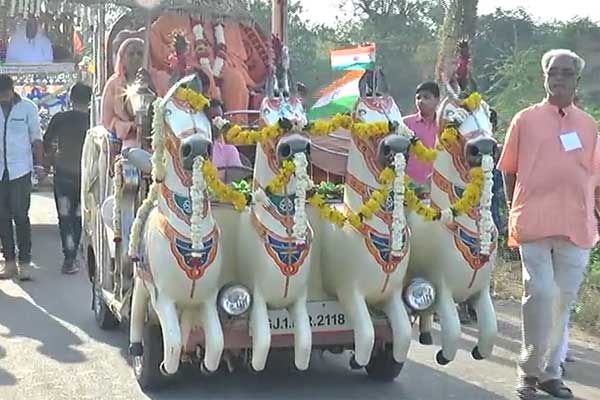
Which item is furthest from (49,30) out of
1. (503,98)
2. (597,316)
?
(597,316)

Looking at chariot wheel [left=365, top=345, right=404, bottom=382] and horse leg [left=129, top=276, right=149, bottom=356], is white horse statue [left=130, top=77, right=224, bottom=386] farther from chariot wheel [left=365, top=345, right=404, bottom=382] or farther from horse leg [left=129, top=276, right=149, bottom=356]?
chariot wheel [left=365, top=345, right=404, bottom=382]

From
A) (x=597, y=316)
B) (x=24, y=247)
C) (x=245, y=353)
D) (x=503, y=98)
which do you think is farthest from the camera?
(x=503, y=98)

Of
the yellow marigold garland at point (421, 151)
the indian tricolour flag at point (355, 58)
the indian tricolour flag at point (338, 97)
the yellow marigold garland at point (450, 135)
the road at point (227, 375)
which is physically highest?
the indian tricolour flag at point (355, 58)

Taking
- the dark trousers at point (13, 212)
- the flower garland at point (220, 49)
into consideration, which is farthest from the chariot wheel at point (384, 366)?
the dark trousers at point (13, 212)

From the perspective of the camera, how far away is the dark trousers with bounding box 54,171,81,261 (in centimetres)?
1054

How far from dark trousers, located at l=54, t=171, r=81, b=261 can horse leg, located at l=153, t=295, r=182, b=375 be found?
524cm

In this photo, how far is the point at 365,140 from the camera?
18.7ft

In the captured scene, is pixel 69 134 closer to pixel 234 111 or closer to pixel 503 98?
pixel 234 111

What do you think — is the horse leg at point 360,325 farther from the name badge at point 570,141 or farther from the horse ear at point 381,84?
the name badge at point 570,141

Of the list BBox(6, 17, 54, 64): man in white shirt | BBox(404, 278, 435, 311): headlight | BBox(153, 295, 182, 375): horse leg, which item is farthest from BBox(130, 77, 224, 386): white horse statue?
BBox(6, 17, 54, 64): man in white shirt

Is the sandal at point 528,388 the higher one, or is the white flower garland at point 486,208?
the white flower garland at point 486,208

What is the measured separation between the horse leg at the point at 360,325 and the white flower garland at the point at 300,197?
46 centimetres

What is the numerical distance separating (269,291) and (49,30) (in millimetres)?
10189

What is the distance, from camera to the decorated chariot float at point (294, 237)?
5.46 metres
